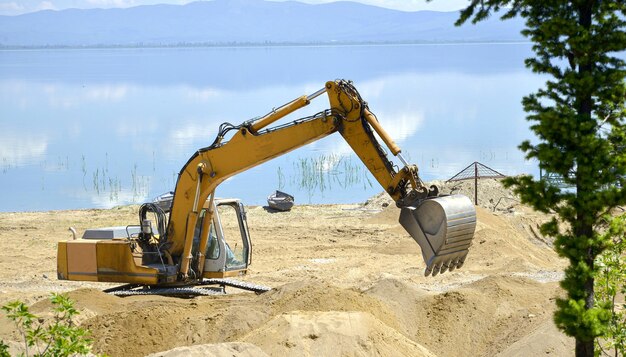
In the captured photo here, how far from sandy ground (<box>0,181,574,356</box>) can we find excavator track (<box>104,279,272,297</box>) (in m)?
0.17

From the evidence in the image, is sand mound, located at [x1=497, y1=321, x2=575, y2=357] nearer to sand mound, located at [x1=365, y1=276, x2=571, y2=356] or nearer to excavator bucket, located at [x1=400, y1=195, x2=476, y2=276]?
sand mound, located at [x1=365, y1=276, x2=571, y2=356]

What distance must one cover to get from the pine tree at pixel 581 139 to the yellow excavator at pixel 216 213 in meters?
3.59

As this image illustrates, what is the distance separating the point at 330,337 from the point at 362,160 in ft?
11.1

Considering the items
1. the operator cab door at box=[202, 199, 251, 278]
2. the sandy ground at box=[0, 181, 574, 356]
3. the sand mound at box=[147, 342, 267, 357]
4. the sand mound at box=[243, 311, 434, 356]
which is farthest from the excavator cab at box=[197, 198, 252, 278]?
the sand mound at box=[147, 342, 267, 357]

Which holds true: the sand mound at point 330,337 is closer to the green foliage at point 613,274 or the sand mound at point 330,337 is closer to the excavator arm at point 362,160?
the excavator arm at point 362,160

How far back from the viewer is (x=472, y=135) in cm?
4953

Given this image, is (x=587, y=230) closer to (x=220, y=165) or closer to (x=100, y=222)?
(x=220, y=165)

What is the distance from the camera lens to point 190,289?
52.7 feet

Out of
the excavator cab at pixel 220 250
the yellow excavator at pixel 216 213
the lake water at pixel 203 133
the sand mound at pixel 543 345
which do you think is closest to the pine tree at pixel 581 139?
the sand mound at pixel 543 345

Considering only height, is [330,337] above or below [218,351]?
below

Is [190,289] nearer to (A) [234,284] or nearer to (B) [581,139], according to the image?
(A) [234,284]

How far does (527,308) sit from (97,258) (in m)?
6.54

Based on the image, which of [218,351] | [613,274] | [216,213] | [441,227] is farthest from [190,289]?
[613,274]

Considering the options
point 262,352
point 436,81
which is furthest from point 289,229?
point 436,81
